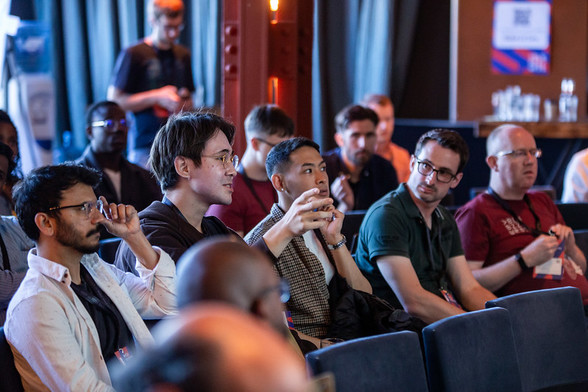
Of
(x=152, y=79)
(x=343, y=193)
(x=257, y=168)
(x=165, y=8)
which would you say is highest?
(x=165, y=8)

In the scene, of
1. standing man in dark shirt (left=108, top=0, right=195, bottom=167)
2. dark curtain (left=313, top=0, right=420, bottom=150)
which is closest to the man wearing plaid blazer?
standing man in dark shirt (left=108, top=0, right=195, bottom=167)

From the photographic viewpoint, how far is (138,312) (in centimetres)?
223

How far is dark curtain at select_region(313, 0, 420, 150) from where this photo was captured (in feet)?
25.1

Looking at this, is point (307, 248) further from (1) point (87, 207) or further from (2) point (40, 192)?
(2) point (40, 192)

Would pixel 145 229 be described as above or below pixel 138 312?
above

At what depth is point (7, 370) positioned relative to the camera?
6.17 ft

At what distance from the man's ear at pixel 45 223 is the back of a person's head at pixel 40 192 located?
0.01 m

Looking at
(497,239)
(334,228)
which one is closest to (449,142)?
(497,239)

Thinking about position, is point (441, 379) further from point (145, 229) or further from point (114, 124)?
point (114, 124)

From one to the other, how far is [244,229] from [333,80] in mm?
4498

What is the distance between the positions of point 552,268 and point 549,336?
100cm

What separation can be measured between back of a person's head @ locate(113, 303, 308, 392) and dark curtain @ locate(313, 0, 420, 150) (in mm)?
7014

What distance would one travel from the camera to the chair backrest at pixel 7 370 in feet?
6.15

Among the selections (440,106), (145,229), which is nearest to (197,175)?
(145,229)
